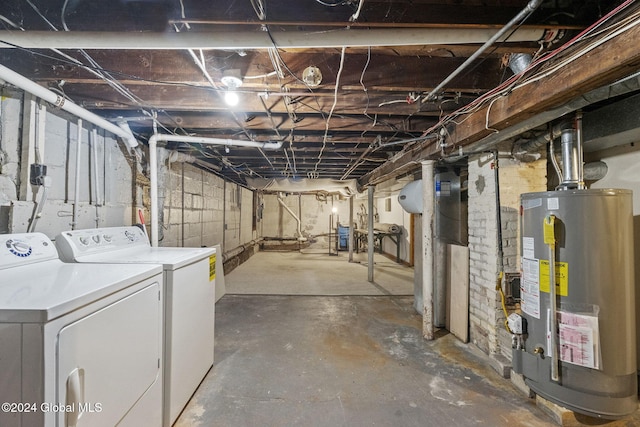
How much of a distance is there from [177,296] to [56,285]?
0.59m

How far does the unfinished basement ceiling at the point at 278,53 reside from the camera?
115 centimetres

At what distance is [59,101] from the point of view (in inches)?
65.5

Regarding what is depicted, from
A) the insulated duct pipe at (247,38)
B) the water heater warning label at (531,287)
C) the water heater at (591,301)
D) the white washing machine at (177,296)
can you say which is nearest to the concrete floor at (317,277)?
the white washing machine at (177,296)

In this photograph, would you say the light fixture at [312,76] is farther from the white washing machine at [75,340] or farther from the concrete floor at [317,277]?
Answer: the concrete floor at [317,277]

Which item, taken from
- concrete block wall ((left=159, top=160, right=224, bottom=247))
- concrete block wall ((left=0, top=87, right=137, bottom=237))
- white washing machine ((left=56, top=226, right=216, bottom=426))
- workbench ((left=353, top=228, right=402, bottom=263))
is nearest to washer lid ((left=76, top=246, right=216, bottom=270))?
white washing machine ((left=56, top=226, right=216, bottom=426))

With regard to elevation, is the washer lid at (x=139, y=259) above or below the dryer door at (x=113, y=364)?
above

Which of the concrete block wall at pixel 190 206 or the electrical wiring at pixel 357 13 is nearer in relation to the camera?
the electrical wiring at pixel 357 13

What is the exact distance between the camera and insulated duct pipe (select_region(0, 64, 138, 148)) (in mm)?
1388

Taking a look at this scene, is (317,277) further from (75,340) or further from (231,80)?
(75,340)

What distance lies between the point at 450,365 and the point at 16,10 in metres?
3.53

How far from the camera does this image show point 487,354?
2.24 meters

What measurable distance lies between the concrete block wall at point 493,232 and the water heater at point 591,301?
2.14 ft

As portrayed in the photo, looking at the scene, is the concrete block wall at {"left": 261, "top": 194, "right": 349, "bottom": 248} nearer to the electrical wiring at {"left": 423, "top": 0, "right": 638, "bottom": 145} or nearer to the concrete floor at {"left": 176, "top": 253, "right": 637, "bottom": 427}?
the concrete floor at {"left": 176, "top": 253, "right": 637, "bottom": 427}

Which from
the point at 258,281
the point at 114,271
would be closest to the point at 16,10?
the point at 114,271
